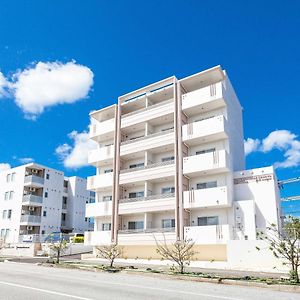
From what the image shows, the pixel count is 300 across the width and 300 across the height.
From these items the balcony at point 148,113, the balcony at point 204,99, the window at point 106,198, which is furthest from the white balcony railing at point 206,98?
the window at point 106,198

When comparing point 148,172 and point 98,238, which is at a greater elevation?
point 148,172

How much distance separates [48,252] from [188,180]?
1808cm

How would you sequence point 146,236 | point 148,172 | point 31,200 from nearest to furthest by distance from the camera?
1. point 146,236
2. point 148,172
3. point 31,200

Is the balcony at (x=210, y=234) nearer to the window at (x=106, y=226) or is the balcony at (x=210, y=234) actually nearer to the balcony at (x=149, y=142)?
the balcony at (x=149, y=142)

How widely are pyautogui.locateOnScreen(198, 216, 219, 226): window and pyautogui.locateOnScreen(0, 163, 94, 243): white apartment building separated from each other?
3016 cm

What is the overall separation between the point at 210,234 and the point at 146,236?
6.75 metres

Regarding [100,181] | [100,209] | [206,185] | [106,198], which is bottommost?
[100,209]

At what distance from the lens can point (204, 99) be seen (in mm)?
31781

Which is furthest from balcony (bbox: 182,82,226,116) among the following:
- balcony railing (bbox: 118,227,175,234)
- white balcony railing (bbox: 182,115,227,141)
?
balcony railing (bbox: 118,227,175,234)

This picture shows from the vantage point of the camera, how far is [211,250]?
93.1ft

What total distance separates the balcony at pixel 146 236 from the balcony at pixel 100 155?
8.61 m

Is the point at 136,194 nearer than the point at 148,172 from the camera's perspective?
No

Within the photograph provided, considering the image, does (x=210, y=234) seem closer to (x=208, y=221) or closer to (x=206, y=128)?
(x=208, y=221)

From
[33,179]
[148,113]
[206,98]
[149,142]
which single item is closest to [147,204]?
[149,142]
